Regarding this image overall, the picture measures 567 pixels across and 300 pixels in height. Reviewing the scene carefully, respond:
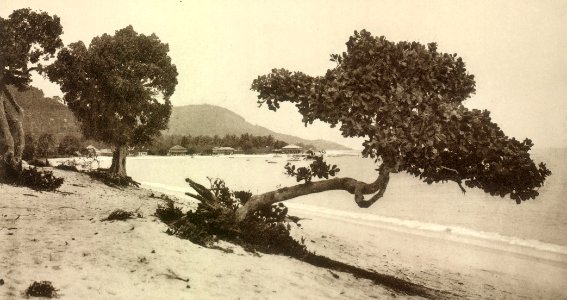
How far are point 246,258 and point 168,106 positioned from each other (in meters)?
19.1

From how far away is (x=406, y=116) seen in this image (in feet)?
27.7

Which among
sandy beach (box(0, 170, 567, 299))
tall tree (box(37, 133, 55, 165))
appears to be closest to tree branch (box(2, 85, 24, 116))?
sandy beach (box(0, 170, 567, 299))

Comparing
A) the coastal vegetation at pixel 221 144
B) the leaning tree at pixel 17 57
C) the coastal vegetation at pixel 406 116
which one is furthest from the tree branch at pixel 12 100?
the coastal vegetation at pixel 221 144

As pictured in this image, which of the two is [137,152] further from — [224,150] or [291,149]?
[291,149]

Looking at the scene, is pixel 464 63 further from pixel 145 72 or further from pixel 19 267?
pixel 145 72

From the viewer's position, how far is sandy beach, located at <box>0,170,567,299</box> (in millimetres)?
6004

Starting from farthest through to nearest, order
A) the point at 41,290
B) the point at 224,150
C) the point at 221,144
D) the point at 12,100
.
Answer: the point at 221,144
the point at 224,150
the point at 12,100
the point at 41,290

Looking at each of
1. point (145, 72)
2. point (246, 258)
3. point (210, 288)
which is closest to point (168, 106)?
point (145, 72)

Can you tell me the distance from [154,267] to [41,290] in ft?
6.41

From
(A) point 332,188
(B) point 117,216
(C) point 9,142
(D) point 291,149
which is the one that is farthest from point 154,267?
(D) point 291,149

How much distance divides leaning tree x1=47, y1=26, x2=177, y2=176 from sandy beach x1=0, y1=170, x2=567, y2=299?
8552 mm

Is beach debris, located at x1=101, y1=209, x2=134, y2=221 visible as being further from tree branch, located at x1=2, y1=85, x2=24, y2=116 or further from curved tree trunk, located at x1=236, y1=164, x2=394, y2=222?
tree branch, located at x1=2, y1=85, x2=24, y2=116

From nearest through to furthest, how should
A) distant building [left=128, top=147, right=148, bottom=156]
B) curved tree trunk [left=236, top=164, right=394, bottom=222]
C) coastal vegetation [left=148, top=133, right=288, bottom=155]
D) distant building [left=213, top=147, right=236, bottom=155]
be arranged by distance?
curved tree trunk [left=236, top=164, right=394, bottom=222], distant building [left=128, top=147, right=148, bottom=156], coastal vegetation [left=148, top=133, right=288, bottom=155], distant building [left=213, top=147, right=236, bottom=155]

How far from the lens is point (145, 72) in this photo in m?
22.8
